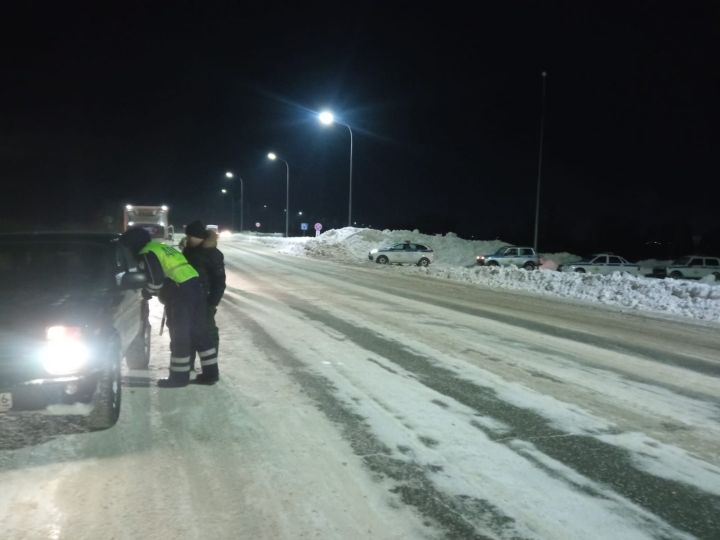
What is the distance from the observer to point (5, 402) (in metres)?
4.41

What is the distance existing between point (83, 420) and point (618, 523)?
4550 millimetres

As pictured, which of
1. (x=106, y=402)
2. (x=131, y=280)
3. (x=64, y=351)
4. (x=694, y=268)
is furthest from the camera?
(x=694, y=268)

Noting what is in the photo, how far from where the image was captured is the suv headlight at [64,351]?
451cm

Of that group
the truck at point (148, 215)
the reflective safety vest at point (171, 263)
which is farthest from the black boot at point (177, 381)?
the truck at point (148, 215)

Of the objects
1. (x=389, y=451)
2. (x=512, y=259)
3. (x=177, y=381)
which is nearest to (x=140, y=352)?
(x=177, y=381)

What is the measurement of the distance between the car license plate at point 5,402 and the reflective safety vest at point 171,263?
223 cm

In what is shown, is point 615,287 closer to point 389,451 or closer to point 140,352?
point 140,352

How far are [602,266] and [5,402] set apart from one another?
3319cm

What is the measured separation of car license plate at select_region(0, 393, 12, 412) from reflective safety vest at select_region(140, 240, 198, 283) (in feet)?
7.31

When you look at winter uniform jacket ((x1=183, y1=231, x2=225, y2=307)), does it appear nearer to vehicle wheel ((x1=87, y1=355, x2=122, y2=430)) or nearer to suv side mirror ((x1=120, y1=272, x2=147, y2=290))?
suv side mirror ((x1=120, y1=272, x2=147, y2=290))

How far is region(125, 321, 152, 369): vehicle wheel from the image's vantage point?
7.08 meters

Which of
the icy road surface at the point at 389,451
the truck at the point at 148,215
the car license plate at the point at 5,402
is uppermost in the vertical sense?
the truck at the point at 148,215

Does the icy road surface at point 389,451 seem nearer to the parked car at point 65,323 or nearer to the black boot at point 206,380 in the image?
the black boot at point 206,380

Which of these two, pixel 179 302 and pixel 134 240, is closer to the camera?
pixel 179 302
